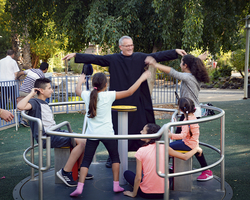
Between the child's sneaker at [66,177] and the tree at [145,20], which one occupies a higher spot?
the tree at [145,20]

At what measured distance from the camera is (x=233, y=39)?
10.8 metres

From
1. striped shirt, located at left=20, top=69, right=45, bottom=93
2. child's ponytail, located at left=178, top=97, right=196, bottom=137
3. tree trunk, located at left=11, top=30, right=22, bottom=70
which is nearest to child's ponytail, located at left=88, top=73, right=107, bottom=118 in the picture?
child's ponytail, located at left=178, top=97, right=196, bottom=137

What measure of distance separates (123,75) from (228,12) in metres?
7.77

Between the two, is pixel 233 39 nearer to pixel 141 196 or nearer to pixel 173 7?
pixel 173 7

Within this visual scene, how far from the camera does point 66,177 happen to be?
3.69 meters

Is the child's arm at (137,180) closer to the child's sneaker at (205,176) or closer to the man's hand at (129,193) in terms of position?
the man's hand at (129,193)

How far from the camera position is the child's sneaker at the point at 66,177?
3.66m

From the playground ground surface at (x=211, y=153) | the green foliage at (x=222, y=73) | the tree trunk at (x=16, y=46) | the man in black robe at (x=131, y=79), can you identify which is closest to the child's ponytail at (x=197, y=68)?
the man in black robe at (x=131, y=79)

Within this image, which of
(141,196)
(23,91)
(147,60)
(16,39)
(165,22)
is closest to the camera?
(141,196)

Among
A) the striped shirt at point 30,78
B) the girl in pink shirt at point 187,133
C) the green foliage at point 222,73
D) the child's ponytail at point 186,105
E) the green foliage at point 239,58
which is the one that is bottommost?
the girl in pink shirt at point 187,133

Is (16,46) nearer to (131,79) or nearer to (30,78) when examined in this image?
(30,78)

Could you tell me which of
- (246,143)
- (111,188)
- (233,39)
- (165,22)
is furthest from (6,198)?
(233,39)

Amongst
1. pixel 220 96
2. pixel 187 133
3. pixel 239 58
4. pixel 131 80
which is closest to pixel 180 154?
pixel 187 133

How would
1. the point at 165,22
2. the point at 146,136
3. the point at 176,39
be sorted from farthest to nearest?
the point at 176,39, the point at 165,22, the point at 146,136
